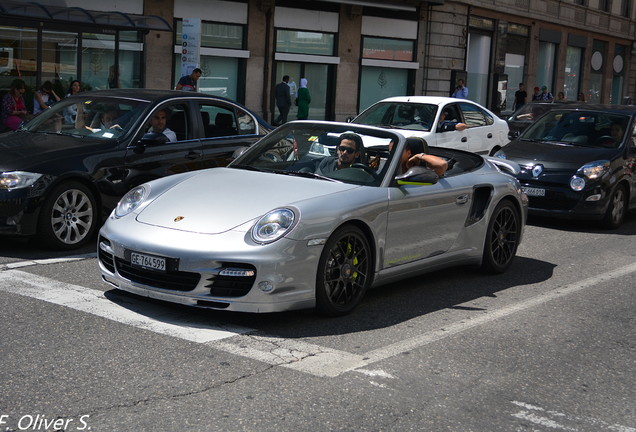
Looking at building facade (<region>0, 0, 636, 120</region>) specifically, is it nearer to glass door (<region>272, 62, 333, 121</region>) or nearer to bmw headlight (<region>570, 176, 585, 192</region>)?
glass door (<region>272, 62, 333, 121</region>)

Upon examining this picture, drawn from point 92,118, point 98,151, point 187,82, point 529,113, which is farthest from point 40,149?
point 529,113

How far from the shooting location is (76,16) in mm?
18016

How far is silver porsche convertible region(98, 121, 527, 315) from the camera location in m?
6.29

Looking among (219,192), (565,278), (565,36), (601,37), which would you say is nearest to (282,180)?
(219,192)

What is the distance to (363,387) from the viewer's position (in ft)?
17.1

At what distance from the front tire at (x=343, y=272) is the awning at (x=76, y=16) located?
12035 millimetres

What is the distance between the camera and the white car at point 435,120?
50.6 feet

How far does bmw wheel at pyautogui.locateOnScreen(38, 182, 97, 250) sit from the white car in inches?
267

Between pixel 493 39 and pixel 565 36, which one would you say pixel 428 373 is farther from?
pixel 565 36

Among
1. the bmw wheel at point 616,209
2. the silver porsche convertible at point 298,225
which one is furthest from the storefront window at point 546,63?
the silver porsche convertible at point 298,225

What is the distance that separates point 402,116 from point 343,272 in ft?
30.6

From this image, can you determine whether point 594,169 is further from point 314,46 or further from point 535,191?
point 314,46

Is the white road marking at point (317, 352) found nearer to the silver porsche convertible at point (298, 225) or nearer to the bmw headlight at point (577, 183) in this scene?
the silver porsche convertible at point (298, 225)

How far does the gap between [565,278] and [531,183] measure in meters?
3.74
